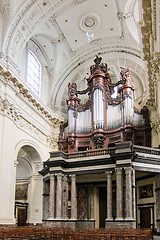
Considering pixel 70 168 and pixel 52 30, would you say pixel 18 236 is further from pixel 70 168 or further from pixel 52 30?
pixel 52 30

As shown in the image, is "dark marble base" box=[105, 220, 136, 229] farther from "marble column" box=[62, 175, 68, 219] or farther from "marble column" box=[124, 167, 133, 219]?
"marble column" box=[62, 175, 68, 219]

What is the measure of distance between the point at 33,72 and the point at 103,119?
19.8 feet

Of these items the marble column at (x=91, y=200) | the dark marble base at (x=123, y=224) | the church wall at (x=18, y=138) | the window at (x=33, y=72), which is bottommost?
the dark marble base at (x=123, y=224)

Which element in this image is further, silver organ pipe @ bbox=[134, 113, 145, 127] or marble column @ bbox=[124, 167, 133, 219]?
silver organ pipe @ bbox=[134, 113, 145, 127]

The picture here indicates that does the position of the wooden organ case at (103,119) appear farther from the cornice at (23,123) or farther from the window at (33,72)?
the window at (33,72)

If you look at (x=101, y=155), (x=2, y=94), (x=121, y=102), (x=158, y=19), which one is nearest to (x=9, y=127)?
(x=2, y=94)

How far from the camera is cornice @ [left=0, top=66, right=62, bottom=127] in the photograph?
667 inches

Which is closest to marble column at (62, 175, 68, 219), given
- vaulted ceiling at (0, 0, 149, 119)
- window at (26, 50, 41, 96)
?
vaulted ceiling at (0, 0, 149, 119)

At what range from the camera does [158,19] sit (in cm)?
1144

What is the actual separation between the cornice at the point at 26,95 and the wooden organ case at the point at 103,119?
3.10ft

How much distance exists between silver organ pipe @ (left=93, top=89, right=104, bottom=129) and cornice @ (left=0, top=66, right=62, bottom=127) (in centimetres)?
333

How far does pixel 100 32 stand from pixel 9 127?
9981mm

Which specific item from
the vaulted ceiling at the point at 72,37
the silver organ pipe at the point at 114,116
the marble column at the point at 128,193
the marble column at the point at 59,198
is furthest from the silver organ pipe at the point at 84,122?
the marble column at the point at 128,193

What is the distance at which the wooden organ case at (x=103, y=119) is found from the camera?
19.2m
